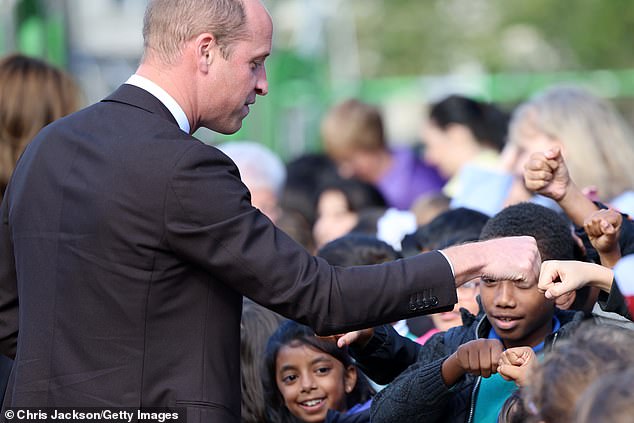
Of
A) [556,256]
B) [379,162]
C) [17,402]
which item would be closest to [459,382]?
[556,256]

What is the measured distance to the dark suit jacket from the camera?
270 cm

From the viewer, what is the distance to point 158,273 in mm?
2732

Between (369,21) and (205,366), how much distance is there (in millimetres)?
33483

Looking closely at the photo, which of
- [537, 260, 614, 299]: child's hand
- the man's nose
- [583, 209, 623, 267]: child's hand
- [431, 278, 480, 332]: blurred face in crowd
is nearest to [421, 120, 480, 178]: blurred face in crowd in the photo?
[431, 278, 480, 332]: blurred face in crowd

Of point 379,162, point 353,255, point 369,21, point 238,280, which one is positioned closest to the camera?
point 238,280

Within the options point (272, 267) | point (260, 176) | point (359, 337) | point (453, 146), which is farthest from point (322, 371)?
point (453, 146)

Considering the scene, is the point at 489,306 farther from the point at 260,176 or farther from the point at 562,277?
the point at 260,176

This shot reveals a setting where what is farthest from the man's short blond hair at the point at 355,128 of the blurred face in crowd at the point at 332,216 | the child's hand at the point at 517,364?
the child's hand at the point at 517,364

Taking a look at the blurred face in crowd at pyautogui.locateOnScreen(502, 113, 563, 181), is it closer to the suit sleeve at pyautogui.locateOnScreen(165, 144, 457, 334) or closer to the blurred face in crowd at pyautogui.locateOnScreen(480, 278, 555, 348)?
the blurred face in crowd at pyautogui.locateOnScreen(480, 278, 555, 348)

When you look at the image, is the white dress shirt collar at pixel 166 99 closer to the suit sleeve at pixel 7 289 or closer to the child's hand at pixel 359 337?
the suit sleeve at pixel 7 289

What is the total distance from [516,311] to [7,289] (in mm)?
1485

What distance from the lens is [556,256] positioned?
334 centimetres

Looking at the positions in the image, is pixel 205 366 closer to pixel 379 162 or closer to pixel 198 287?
pixel 198 287

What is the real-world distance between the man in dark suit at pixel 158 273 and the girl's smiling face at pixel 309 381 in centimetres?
96
